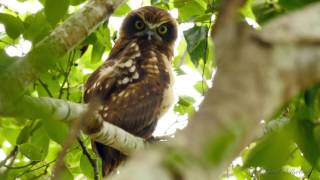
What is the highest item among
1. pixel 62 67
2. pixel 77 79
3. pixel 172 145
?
pixel 172 145

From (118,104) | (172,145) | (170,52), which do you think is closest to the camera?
(172,145)

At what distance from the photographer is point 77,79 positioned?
4664 millimetres

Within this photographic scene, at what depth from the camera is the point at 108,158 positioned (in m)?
3.97

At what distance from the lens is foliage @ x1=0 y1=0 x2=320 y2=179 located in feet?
3.62

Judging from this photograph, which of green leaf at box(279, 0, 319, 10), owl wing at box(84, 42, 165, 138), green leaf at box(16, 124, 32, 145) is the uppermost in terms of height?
green leaf at box(279, 0, 319, 10)

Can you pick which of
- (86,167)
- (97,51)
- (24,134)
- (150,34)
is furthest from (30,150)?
(150,34)

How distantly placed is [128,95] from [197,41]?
1.02 metres

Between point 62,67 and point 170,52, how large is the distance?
1639 mm

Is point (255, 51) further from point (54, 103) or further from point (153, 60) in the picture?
point (153, 60)

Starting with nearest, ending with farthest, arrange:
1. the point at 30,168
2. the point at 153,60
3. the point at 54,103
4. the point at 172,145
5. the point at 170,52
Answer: the point at 172,145 < the point at 54,103 < the point at 30,168 < the point at 153,60 < the point at 170,52

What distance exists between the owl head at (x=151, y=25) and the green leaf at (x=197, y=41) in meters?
1.96

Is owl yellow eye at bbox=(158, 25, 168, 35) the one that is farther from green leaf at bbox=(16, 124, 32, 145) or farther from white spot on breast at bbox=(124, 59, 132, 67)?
green leaf at bbox=(16, 124, 32, 145)

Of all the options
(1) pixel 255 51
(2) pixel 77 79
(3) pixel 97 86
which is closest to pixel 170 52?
(2) pixel 77 79

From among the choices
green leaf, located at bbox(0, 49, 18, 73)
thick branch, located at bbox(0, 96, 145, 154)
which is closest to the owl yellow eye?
thick branch, located at bbox(0, 96, 145, 154)
